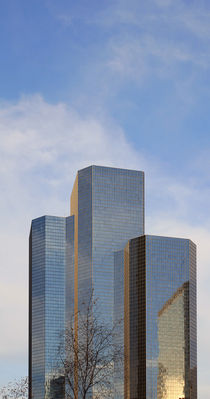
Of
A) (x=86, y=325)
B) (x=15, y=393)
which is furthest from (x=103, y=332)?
(x=15, y=393)

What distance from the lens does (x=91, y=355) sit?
54.0 meters

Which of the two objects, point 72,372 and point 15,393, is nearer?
point 72,372

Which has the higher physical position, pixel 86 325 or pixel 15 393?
pixel 86 325

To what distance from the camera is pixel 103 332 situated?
182 ft

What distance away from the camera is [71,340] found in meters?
58.0

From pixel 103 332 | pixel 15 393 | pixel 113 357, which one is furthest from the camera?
pixel 15 393

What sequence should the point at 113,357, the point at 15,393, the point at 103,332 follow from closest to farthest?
1. the point at 113,357
2. the point at 103,332
3. the point at 15,393

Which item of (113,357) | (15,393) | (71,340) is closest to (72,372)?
(71,340)

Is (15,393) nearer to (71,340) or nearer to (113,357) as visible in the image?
(71,340)

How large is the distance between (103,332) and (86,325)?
77.5 inches

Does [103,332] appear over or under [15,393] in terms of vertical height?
over

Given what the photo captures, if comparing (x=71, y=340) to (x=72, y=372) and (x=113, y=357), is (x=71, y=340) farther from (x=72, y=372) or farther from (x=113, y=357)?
(x=113, y=357)

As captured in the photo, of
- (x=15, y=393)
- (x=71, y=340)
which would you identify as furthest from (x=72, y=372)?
(x=15, y=393)

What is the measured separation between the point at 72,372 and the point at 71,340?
2.32 meters
